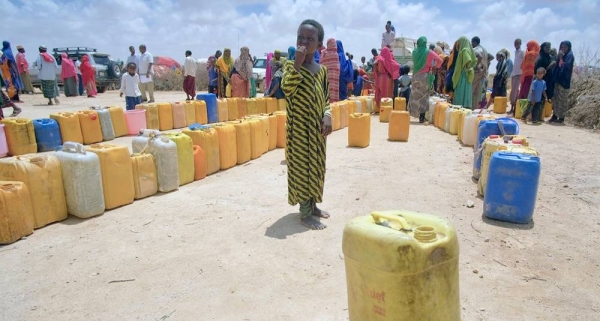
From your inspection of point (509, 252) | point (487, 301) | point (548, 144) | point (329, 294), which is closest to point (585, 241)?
point (509, 252)

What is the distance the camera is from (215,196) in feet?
14.5

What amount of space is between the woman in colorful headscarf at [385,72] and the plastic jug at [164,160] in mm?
7566

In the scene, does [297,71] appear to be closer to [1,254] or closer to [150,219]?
[150,219]

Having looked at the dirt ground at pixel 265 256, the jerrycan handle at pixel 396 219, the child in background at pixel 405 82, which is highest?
the child in background at pixel 405 82

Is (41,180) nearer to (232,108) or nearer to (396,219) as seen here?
(396,219)

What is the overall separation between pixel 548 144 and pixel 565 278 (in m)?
4.99

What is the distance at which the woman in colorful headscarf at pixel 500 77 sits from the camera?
10.9 meters

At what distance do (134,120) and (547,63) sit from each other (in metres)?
9.40

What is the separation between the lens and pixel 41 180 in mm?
3482

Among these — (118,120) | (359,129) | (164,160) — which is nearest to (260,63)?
(118,120)

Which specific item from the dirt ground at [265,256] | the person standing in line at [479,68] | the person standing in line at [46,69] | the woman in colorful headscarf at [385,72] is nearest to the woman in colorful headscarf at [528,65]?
the person standing in line at [479,68]

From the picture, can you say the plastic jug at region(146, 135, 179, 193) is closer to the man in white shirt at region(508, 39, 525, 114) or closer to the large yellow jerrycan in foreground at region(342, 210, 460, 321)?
the large yellow jerrycan in foreground at region(342, 210, 460, 321)

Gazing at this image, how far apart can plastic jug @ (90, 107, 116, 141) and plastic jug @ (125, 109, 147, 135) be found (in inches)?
17.6

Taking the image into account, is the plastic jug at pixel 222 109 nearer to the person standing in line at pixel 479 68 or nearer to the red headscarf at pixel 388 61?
the red headscarf at pixel 388 61
